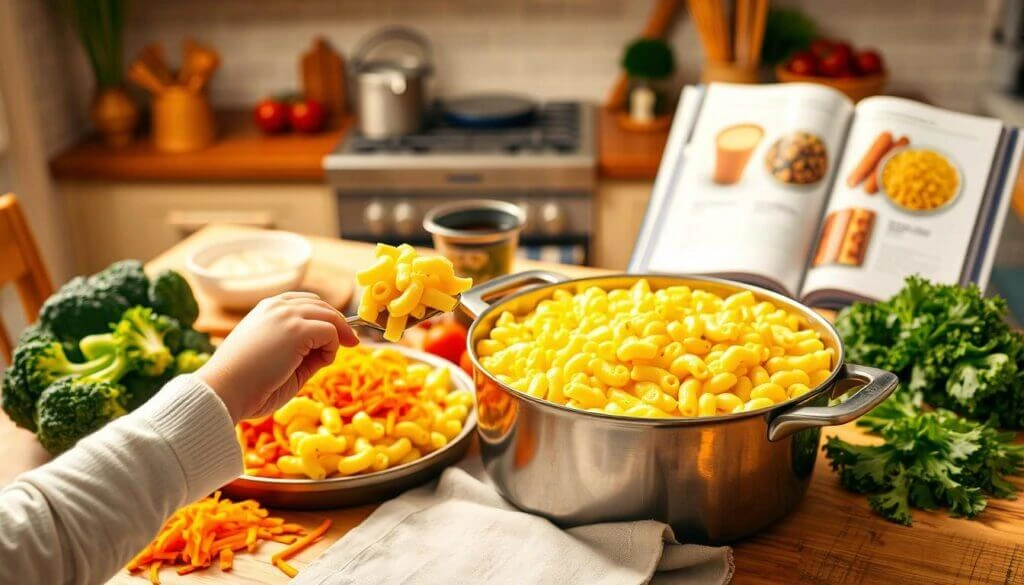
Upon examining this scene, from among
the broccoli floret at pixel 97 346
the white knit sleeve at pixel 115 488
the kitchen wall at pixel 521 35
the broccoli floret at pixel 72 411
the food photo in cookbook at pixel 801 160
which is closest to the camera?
the white knit sleeve at pixel 115 488

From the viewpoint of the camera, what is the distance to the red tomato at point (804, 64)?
10.0 feet

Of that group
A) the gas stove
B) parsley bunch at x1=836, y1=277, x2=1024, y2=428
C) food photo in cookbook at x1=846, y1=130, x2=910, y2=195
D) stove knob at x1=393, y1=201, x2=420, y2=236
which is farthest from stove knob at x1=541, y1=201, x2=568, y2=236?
parsley bunch at x1=836, y1=277, x2=1024, y2=428

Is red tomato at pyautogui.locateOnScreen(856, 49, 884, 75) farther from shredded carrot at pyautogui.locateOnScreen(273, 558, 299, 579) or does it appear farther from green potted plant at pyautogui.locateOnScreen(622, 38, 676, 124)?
shredded carrot at pyautogui.locateOnScreen(273, 558, 299, 579)

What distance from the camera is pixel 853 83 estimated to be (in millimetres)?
2955

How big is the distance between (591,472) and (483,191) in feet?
6.69

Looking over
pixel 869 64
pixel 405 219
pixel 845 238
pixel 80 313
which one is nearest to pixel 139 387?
pixel 80 313

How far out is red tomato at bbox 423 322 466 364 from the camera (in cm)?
161

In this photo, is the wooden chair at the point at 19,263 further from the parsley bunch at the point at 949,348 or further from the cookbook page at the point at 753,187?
the parsley bunch at the point at 949,348

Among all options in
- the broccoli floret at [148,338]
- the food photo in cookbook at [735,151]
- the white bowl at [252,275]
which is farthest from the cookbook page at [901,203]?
the broccoli floret at [148,338]

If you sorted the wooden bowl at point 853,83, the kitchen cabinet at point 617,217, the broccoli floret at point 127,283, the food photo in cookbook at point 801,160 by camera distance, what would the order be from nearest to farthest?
the broccoli floret at point 127,283 < the food photo in cookbook at point 801,160 < the wooden bowl at point 853,83 < the kitchen cabinet at point 617,217

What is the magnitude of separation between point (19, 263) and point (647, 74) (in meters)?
2.01

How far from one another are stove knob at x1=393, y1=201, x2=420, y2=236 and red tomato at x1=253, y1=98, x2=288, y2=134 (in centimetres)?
59

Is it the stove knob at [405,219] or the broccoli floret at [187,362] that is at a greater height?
the broccoli floret at [187,362]

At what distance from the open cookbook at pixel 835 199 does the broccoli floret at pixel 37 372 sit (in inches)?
36.5
